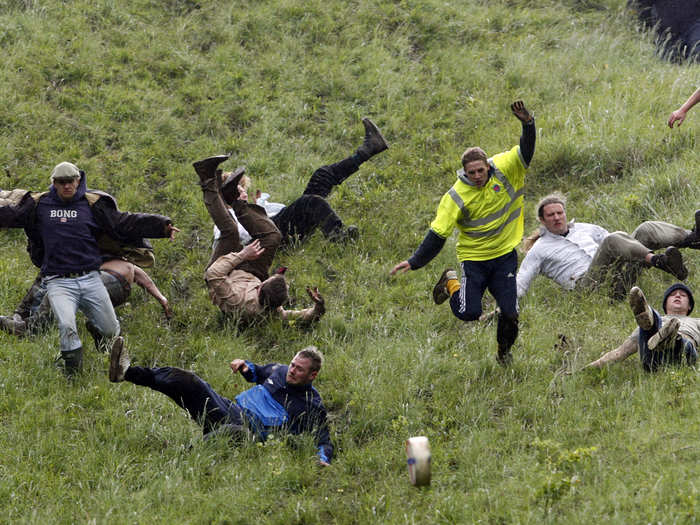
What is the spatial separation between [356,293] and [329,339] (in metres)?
1.05

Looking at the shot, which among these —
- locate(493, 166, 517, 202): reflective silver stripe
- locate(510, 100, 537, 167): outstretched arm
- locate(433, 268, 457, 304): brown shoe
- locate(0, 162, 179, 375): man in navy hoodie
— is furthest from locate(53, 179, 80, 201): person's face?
locate(510, 100, 537, 167): outstretched arm

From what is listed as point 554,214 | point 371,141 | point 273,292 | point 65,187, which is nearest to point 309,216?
point 371,141

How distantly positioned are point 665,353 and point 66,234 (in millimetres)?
5875

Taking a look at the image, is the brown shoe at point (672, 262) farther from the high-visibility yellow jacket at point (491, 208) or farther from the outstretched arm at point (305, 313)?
the outstretched arm at point (305, 313)

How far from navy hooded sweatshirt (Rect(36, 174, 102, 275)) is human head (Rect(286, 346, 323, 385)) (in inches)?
103

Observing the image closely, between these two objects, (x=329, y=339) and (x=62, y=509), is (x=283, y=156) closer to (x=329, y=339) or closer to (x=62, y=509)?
(x=329, y=339)

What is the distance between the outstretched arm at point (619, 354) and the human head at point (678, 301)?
622 millimetres

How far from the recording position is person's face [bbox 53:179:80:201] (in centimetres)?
739

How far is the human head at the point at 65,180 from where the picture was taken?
7.33 m

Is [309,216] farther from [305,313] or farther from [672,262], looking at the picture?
[672,262]

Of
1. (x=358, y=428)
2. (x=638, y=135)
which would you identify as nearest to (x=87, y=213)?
(x=358, y=428)

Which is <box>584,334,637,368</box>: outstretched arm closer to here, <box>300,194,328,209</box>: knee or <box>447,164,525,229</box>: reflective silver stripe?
<box>447,164,525,229</box>: reflective silver stripe

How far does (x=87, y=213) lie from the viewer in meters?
7.56

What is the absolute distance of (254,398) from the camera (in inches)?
253
